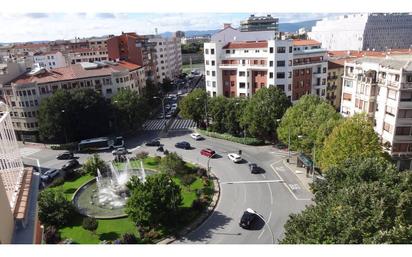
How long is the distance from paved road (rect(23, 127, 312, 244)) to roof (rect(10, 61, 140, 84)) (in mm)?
13233

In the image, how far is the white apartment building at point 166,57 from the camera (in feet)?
312

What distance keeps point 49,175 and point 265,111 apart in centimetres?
3129

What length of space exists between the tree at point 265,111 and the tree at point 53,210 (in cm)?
2835

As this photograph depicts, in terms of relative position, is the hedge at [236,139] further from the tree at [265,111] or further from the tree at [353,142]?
the tree at [353,142]

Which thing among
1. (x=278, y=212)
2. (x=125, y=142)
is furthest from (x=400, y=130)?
(x=125, y=142)

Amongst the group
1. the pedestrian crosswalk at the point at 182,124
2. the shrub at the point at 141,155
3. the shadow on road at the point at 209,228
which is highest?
the shrub at the point at 141,155

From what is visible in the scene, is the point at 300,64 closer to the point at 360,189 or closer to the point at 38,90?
the point at 360,189

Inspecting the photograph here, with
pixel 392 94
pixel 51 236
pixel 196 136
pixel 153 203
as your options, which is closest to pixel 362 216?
pixel 153 203

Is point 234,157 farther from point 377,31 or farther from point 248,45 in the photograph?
point 377,31

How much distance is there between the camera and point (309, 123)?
3891cm

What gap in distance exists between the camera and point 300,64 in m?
58.5

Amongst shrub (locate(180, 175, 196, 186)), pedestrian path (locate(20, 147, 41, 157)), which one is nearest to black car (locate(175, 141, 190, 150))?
shrub (locate(180, 175, 196, 186))

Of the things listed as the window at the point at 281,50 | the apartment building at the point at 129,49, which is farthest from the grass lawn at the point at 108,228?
the apartment building at the point at 129,49

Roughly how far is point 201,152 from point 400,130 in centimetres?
2588
